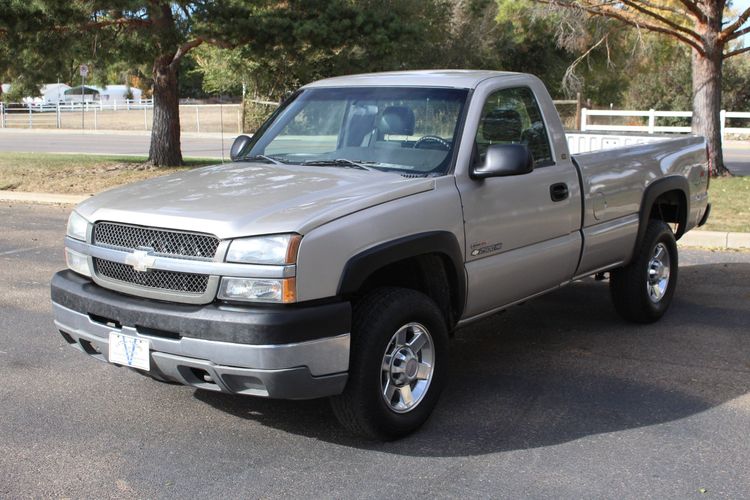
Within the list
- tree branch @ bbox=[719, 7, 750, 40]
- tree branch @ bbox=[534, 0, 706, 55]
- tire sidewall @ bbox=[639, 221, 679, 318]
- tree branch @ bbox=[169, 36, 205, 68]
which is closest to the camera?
tire sidewall @ bbox=[639, 221, 679, 318]

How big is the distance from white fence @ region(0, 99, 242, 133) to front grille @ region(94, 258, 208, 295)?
101 ft

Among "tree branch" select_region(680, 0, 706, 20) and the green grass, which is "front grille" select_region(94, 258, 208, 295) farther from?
"tree branch" select_region(680, 0, 706, 20)

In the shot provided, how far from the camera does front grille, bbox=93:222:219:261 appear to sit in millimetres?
4125

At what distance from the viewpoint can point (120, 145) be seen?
30438mm

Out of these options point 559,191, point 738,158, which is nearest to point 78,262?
point 559,191

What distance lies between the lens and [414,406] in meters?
4.57

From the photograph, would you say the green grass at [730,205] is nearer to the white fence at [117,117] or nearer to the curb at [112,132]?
the white fence at [117,117]

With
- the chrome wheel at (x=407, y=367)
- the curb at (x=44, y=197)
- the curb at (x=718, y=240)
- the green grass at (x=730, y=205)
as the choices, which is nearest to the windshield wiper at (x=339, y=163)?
the chrome wheel at (x=407, y=367)

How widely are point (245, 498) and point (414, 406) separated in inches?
42.6

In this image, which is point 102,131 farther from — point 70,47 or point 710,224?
point 710,224

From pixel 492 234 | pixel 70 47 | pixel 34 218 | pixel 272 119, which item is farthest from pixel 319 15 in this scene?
pixel 492 234

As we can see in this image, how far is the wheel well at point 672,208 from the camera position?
7.05 metres

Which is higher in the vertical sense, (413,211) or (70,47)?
(70,47)

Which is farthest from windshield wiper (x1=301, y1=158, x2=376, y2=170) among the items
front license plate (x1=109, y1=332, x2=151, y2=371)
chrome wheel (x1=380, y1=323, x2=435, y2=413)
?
front license plate (x1=109, y1=332, x2=151, y2=371)
